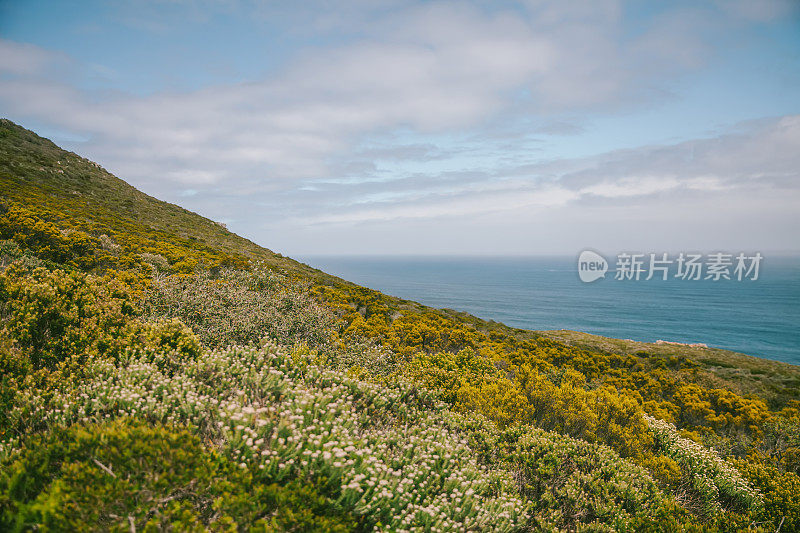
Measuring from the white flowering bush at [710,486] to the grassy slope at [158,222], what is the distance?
53.5ft

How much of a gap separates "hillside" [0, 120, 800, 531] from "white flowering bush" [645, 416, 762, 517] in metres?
0.05

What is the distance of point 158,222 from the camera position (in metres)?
36.1

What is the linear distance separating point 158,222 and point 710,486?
143 ft

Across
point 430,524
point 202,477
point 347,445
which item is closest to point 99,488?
point 202,477

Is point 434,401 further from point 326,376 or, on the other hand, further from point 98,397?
point 98,397

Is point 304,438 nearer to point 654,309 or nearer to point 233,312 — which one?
point 233,312

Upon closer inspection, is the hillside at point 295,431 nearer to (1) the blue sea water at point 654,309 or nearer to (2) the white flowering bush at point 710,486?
(2) the white flowering bush at point 710,486

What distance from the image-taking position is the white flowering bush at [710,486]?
8141 mm

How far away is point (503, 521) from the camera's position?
16.4 ft

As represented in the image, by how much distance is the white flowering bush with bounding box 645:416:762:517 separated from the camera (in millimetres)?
8141

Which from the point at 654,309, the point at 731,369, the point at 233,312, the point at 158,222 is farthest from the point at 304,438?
the point at 654,309

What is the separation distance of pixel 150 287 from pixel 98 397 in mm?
9523

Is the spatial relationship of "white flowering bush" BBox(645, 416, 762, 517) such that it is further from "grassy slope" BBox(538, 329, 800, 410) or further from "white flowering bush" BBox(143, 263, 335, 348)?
"grassy slope" BBox(538, 329, 800, 410)

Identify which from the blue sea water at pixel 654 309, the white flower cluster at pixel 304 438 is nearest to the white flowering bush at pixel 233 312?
the white flower cluster at pixel 304 438
